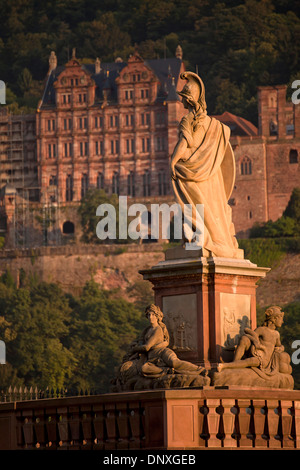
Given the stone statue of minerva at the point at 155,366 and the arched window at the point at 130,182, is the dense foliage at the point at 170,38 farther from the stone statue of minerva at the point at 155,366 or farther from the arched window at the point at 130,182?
the stone statue of minerva at the point at 155,366

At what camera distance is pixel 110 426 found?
16375 millimetres

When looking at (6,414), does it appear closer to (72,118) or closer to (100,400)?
(100,400)

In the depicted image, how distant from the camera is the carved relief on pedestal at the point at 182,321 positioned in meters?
18.0

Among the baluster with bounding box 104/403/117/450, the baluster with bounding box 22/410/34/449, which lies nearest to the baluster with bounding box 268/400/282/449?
the baluster with bounding box 104/403/117/450

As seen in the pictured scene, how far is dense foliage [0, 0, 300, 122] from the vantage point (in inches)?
5896

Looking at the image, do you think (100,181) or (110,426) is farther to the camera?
(100,181)

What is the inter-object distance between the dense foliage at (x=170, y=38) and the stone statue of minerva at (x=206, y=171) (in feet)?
400

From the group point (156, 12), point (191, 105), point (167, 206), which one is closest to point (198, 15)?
point (156, 12)

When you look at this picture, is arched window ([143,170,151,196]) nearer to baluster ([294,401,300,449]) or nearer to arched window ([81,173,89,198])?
arched window ([81,173,89,198])

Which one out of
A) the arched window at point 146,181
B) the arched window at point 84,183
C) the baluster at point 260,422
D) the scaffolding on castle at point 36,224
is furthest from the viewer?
the arched window at point 84,183

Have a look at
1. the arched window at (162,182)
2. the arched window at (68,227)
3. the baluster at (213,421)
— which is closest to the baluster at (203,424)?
the baluster at (213,421)

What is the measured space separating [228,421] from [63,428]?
5.64 ft

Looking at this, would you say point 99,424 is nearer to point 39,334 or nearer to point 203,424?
point 203,424

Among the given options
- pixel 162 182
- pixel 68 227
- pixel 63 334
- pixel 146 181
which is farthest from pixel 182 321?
pixel 146 181
